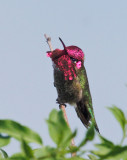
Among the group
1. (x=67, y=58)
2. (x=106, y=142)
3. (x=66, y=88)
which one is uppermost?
(x=67, y=58)

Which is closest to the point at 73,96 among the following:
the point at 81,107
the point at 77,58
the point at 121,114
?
the point at 81,107

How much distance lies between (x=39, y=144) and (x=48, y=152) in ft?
0.33

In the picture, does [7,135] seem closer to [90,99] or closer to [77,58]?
[77,58]

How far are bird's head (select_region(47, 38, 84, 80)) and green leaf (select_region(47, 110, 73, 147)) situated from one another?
5.53 meters

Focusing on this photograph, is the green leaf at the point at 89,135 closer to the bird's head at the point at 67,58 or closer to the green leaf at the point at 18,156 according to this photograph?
the green leaf at the point at 18,156

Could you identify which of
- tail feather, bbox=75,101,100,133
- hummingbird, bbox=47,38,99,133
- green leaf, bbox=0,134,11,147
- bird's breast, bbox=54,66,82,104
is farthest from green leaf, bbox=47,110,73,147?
tail feather, bbox=75,101,100,133

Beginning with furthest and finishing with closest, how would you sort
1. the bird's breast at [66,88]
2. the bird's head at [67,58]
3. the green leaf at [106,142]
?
1. the bird's breast at [66,88]
2. the bird's head at [67,58]
3. the green leaf at [106,142]

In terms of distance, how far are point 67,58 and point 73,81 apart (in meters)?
0.79

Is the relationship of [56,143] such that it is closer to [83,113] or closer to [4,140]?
[4,140]

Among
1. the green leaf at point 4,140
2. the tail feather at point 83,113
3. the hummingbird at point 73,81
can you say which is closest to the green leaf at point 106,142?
the green leaf at point 4,140

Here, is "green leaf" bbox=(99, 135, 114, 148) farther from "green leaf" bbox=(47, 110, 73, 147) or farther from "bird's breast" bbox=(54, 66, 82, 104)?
"bird's breast" bbox=(54, 66, 82, 104)

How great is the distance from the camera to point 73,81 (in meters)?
7.55

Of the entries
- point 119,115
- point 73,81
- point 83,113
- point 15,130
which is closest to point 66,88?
point 73,81

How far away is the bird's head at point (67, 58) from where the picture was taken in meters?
6.76
